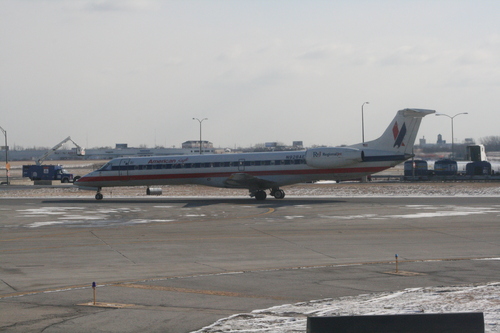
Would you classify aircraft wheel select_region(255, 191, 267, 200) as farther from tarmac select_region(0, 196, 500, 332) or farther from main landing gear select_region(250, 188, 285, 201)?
tarmac select_region(0, 196, 500, 332)

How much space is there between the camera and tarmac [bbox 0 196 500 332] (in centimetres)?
1208

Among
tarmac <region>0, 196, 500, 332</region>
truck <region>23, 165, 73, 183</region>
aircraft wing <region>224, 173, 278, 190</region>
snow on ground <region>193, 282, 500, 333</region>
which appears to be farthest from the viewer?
truck <region>23, 165, 73, 183</region>

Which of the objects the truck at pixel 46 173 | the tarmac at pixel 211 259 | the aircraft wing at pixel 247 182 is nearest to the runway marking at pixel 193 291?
the tarmac at pixel 211 259

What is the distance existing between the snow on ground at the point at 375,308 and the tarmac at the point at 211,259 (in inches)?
22.0

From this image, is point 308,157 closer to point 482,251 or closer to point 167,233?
point 167,233

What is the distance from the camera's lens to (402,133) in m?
40.3

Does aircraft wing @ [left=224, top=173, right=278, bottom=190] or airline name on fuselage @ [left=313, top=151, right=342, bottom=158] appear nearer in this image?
airline name on fuselage @ [left=313, top=151, right=342, bottom=158]

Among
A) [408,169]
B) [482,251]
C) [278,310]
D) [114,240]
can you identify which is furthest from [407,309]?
[408,169]

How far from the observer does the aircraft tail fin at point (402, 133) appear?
132 ft

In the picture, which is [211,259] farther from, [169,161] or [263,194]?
[169,161]

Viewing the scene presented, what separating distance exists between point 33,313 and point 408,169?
234 feet

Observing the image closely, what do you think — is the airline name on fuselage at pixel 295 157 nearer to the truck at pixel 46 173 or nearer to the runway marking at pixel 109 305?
the runway marking at pixel 109 305

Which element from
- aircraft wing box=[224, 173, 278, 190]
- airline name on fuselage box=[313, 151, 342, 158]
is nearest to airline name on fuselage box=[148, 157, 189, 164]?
aircraft wing box=[224, 173, 278, 190]

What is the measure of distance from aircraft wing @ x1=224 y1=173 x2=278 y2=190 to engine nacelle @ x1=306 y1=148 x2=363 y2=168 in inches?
138
